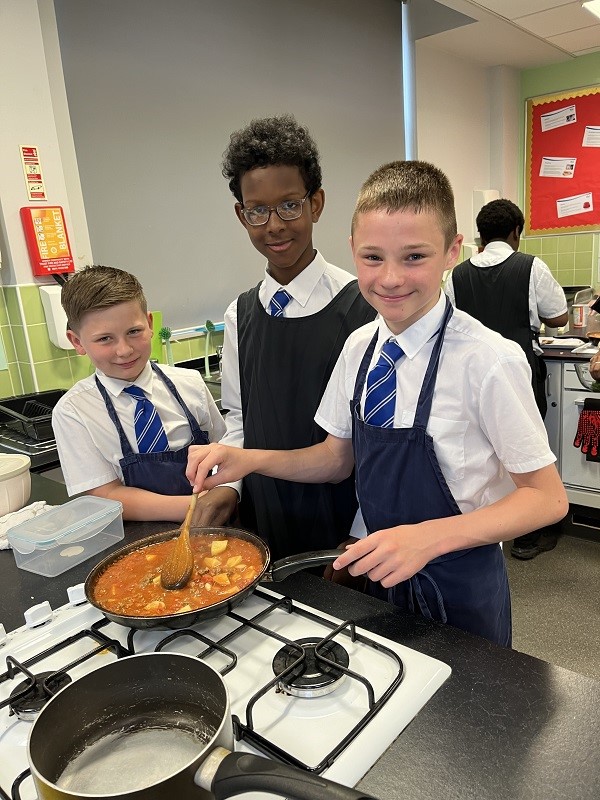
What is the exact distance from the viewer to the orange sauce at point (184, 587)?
88 centimetres

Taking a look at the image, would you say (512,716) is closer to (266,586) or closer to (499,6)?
(266,586)

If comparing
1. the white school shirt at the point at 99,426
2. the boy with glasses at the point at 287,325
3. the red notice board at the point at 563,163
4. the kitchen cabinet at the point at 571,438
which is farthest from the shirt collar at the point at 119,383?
the red notice board at the point at 563,163

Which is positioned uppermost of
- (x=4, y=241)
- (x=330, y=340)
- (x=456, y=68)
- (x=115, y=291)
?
(x=456, y=68)

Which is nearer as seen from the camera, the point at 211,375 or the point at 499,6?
the point at 211,375

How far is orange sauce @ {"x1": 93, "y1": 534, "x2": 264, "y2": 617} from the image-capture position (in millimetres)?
880

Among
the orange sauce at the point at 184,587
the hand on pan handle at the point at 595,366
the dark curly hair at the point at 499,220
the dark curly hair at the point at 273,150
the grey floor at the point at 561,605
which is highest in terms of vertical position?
the dark curly hair at the point at 273,150

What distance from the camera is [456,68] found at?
4668mm

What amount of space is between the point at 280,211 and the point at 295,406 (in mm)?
449

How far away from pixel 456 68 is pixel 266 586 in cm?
487

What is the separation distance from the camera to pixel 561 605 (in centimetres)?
247

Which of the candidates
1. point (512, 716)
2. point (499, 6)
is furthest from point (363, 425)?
point (499, 6)

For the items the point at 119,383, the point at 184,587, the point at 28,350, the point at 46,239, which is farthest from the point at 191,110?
the point at 184,587

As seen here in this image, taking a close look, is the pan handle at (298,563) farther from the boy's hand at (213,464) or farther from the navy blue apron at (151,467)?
the navy blue apron at (151,467)

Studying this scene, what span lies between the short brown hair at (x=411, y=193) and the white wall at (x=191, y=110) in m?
1.96
